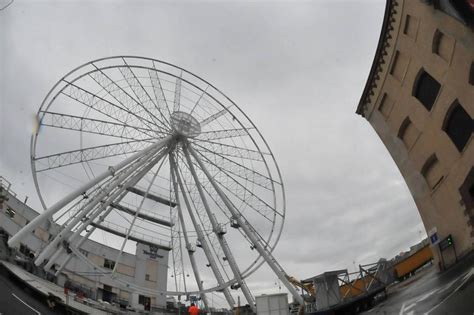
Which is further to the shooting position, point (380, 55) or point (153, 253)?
point (153, 253)

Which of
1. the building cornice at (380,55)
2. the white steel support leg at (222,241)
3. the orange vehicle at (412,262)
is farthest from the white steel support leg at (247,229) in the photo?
the building cornice at (380,55)

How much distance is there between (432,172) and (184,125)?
20590mm

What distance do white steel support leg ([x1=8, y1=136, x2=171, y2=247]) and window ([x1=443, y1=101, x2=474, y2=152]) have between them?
21.8 meters

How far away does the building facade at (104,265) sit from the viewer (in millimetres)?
45000

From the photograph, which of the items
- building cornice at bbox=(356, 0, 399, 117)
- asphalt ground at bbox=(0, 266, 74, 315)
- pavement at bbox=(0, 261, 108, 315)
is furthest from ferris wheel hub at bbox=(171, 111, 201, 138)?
asphalt ground at bbox=(0, 266, 74, 315)

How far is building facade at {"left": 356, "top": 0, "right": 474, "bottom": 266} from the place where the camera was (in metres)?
18.9

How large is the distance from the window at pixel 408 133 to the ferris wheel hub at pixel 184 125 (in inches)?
673

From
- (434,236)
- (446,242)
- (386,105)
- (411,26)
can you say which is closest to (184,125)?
(386,105)

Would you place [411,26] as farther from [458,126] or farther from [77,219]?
[77,219]

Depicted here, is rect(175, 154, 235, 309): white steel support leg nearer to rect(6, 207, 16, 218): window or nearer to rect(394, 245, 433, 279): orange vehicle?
rect(394, 245, 433, 279): orange vehicle

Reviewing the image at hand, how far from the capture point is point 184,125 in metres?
32.0

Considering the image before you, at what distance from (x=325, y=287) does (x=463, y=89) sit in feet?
53.8

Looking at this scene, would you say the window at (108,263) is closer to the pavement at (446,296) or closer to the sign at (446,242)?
the pavement at (446,296)

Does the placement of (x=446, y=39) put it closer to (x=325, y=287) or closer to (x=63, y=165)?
(x=325, y=287)
